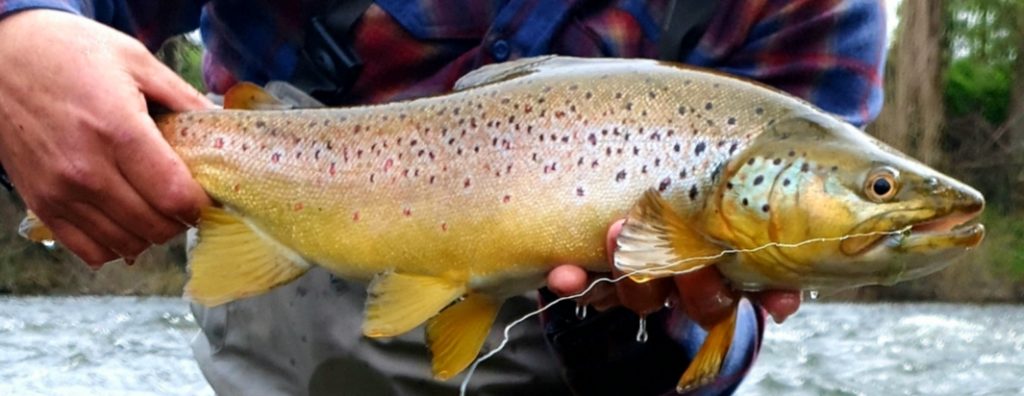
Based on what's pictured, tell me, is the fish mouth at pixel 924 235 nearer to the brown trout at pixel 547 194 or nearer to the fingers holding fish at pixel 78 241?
the brown trout at pixel 547 194

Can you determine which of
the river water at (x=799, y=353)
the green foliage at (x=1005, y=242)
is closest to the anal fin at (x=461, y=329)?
the river water at (x=799, y=353)

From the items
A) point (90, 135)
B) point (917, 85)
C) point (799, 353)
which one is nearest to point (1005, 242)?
point (917, 85)

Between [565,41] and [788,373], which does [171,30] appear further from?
[788,373]

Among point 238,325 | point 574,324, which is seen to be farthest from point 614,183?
point 238,325

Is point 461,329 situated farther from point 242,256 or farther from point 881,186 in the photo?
point 881,186

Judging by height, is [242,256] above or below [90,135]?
below

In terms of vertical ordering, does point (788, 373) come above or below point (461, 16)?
below
